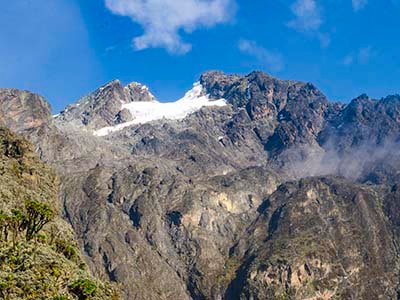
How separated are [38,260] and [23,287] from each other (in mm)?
9348

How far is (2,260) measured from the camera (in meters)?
69.9

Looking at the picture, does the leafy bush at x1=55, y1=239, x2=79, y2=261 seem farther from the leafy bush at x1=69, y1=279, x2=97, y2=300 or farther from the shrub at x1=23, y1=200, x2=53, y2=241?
the leafy bush at x1=69, y1=279, x2=97, y2=300

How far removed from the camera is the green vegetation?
210ft

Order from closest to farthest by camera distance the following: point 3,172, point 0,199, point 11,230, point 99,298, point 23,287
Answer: point 23,287 < point 99,298 < point 11,230 < point 0,199 < point 3,172

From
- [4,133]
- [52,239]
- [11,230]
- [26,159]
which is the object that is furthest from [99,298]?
[4,133]

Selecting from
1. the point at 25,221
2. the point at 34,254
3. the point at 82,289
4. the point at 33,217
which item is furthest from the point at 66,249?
the point at 82,289

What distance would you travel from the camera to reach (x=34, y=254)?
74.6m

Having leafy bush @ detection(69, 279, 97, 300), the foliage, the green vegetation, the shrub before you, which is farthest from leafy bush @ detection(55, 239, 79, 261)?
leafy bush @ detection(69, 279, 97, 300)

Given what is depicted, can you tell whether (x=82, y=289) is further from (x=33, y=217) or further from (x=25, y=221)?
(x=33, y=217)

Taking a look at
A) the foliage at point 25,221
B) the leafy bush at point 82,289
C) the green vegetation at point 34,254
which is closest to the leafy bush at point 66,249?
the green vegetation at point 34,254

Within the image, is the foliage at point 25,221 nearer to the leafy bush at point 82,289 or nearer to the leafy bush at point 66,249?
the leafy bush at point 66,249

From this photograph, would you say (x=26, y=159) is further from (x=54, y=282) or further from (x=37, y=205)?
(x=54, y=282)

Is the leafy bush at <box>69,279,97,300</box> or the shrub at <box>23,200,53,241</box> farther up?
the shrub at <box>23,200,53,241</box>

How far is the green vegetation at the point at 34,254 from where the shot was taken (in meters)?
63.9
